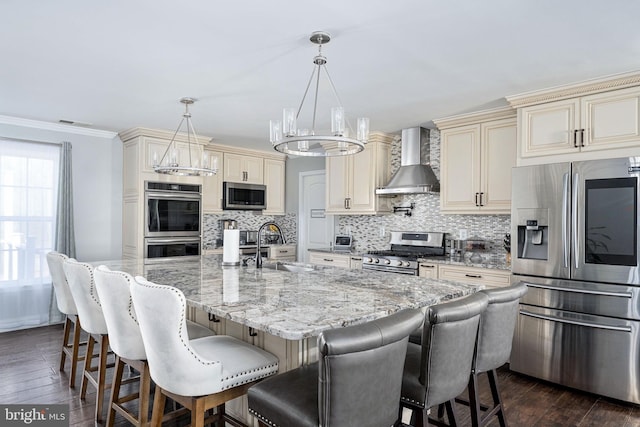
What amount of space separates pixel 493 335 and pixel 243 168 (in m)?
5.00

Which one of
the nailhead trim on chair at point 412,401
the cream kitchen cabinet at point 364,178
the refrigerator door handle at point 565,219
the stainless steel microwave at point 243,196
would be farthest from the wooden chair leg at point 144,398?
the stainless steel microwave at point 243,196

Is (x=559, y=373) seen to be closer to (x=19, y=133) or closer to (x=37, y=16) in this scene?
(x=37, y=16)

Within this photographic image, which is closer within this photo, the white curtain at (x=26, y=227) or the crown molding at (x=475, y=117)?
the crown molding at (x=475, y=117)

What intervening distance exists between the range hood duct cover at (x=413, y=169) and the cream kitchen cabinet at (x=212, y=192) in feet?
8.07

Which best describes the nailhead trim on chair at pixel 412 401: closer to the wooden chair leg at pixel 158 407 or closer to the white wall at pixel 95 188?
the wooden chair leg at pixel 158 407

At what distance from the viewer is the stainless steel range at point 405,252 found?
4340mm

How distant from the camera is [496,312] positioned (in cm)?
187

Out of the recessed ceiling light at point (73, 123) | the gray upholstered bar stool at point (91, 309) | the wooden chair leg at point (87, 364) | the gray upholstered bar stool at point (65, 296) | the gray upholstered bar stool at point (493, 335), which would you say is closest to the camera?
the gray upholstered bar stool at point (493, 335)

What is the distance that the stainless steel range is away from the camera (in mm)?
4340

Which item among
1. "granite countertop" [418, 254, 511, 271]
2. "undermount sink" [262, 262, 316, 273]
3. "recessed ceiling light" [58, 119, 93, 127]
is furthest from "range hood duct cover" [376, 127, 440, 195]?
"recessed ceiling light" [58, 119, 93, 127]

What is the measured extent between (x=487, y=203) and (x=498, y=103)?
1.00 meters

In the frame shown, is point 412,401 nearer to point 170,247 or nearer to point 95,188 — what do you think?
point 170,247

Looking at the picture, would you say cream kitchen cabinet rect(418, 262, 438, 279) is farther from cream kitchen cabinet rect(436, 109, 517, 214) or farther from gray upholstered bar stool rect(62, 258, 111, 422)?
gray upholstered bar stool rect(62, 258, 111, 422)

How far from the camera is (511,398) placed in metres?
2.93
